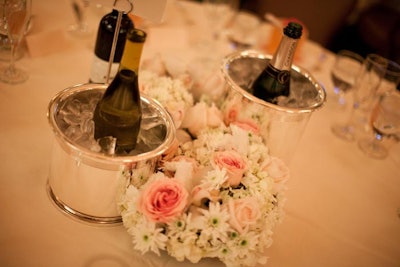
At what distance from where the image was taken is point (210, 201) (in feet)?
2.53

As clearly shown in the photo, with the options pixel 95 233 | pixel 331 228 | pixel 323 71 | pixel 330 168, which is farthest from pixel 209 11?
pixel 95 233

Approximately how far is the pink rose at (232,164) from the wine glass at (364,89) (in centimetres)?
73

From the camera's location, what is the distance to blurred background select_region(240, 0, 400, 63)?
95.0 inches

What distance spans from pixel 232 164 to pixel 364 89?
777 millimetres

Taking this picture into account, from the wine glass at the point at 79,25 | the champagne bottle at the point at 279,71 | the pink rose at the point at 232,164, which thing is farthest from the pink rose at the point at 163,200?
the wine glass at the point at 79,25

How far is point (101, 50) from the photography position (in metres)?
1.03

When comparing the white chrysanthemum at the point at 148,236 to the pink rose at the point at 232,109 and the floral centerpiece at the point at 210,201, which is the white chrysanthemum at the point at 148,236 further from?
the pink rose at the point at 232,109

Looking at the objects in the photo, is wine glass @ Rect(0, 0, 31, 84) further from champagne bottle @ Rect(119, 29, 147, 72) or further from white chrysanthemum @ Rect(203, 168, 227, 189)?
white chrysanthemum @ Rect(203, 168, 227, 189)

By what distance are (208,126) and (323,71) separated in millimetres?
935

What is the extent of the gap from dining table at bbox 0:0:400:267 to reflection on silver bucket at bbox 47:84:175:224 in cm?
4

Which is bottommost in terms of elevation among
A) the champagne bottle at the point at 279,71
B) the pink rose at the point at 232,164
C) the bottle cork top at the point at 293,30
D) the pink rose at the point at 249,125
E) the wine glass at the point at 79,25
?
the wine glass at the point at 79,25

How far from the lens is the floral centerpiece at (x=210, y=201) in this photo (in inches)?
28.5

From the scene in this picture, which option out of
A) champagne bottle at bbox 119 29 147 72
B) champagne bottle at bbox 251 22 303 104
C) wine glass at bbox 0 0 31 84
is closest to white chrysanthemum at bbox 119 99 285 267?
champagne bottle at bbox 119 29 147 72

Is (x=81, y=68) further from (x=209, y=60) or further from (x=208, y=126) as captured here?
(x=208, y=126)
